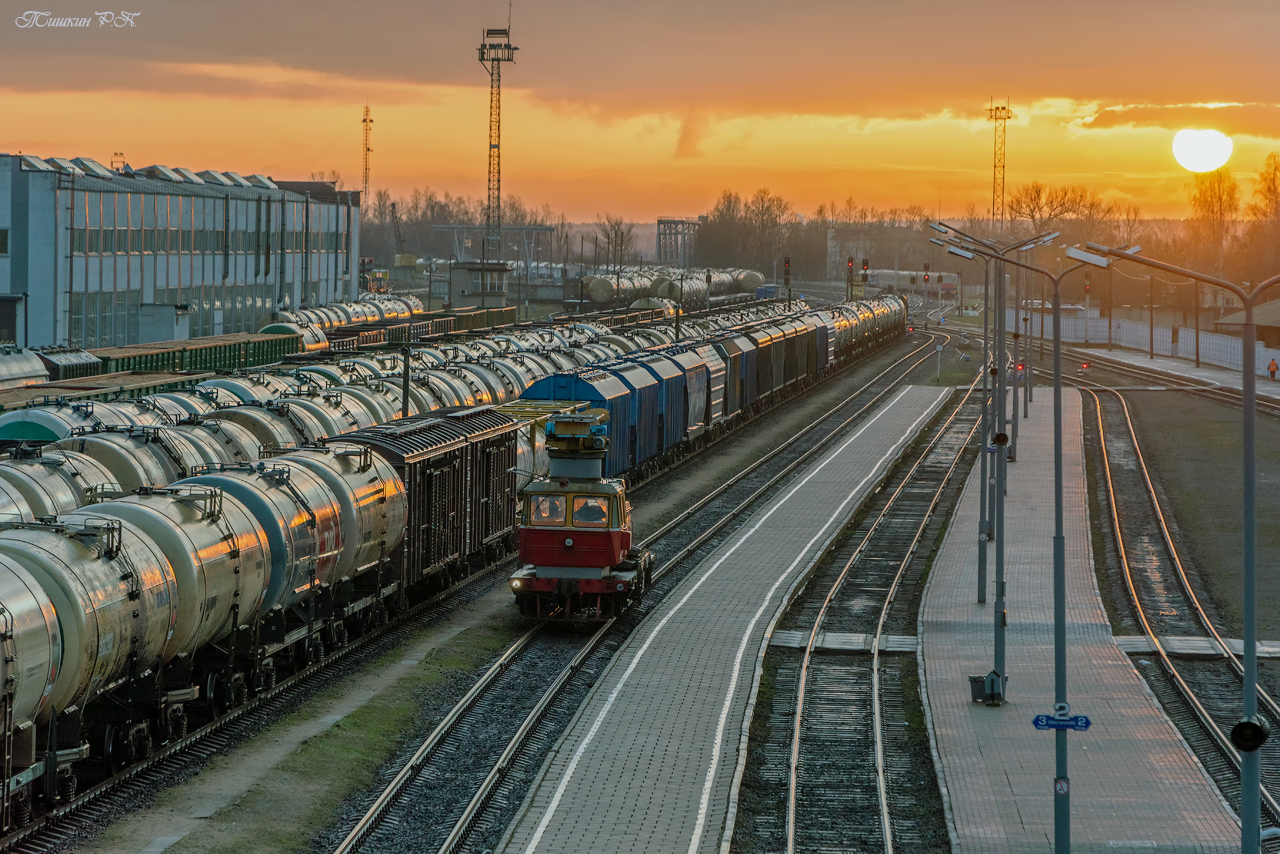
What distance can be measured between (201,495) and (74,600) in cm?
419

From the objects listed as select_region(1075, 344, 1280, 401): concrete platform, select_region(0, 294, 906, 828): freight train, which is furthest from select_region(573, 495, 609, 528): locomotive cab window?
select_region(1075, 344, 1280, 401): concrete platform

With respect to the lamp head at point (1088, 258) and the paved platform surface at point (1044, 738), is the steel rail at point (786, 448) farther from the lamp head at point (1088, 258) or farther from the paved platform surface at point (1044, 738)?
the lamp head at point (1088, 258)

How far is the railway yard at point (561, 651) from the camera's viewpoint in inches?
770

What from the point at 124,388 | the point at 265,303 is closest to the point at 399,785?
the point at 124,388

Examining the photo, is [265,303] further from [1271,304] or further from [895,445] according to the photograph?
[1271,304]

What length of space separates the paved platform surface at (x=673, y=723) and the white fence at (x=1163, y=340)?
6796 centimetres

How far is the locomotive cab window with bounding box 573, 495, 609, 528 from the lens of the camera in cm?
2959

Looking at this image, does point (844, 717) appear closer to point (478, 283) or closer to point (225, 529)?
point (225, 529)

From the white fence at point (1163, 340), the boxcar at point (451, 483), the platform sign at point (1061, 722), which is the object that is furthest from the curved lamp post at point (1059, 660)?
the white fence at point (1163, 340)

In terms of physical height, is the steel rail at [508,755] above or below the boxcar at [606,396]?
below

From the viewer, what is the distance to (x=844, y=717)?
2566 cm

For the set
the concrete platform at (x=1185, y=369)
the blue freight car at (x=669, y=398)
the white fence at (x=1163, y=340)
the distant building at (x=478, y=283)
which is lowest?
the blue freight car at (x=669, y=398)

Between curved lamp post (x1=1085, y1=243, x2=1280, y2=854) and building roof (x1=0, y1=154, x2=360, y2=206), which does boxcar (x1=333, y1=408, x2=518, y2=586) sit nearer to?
curved lamp post (x1=1085, y1=243, x2=1280, y2=854)

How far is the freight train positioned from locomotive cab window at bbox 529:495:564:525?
4.69 ft
